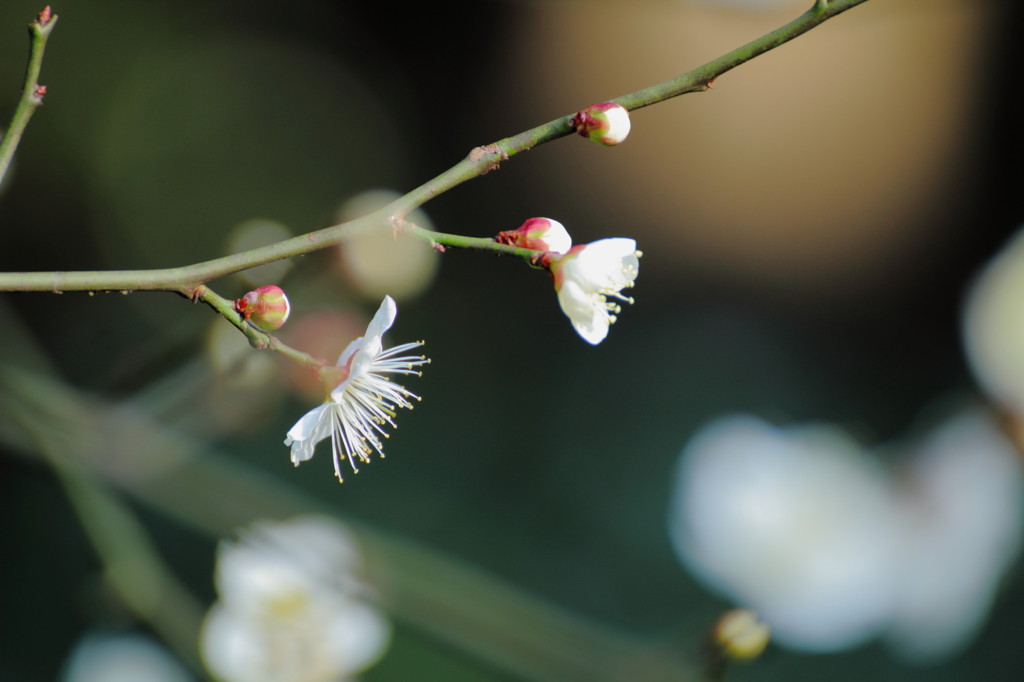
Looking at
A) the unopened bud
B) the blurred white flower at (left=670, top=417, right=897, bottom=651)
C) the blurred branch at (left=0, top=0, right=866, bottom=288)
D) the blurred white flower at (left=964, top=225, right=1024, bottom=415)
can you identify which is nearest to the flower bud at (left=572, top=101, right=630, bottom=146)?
the blurred branch at (left=0, top=0, right=866, bottom=288)

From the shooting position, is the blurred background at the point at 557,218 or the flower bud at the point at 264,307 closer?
the flower bud at the point at 264,307

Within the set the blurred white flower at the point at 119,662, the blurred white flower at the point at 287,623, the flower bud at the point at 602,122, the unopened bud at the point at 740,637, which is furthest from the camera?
the blurred white flower at the point at 119,662

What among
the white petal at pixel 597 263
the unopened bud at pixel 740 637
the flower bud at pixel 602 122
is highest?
the flower bud at pixel 602 122

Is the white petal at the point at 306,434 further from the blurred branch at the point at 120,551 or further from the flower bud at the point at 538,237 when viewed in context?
the blurred branch at the point at 120,551

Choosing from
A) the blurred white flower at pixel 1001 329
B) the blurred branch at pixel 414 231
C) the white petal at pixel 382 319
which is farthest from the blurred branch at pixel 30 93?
the blurred white flower at pixel 1001 329

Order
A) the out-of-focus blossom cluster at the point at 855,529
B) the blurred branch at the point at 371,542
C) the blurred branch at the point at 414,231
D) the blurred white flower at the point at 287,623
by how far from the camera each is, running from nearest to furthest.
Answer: the blurred branch at the point at 414,231
the blurred branch at the point at 371,542
the blurred white flower at the point at 287,623
the out-of-focus blossom cluster at the point at 855,529

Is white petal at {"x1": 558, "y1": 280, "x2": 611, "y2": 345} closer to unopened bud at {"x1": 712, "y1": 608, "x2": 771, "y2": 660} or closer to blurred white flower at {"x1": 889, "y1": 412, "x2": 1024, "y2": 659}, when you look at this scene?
unopened bud at {"x1": 712, "y1": 608, "x2": 771, "y2": 660}
